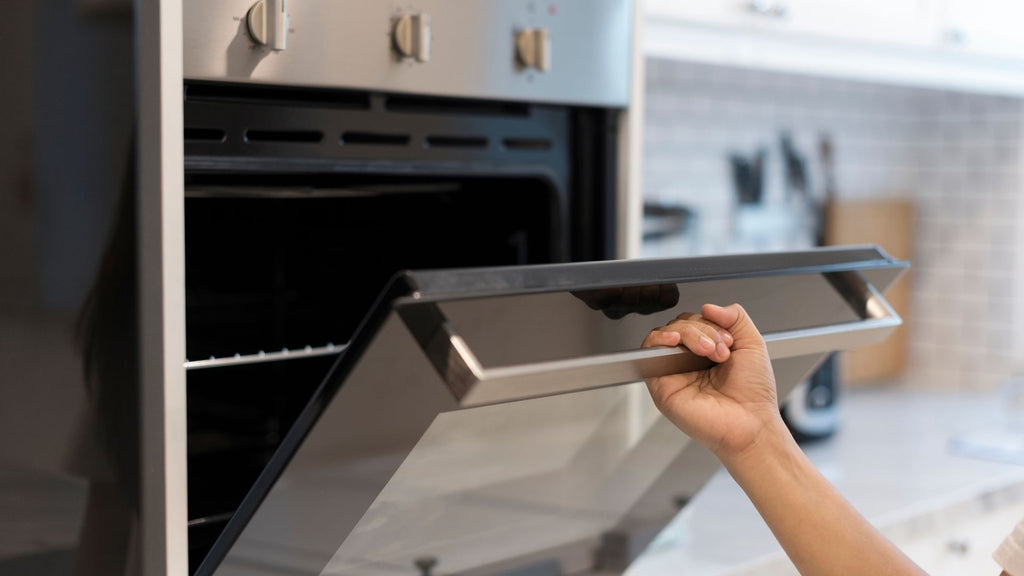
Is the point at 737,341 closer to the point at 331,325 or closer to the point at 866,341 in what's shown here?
the point at 866,341

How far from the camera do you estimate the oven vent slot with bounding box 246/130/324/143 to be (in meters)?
0.91

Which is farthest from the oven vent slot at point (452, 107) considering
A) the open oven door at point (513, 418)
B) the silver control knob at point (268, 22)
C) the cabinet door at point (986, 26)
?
the cabinet door at point (986, 26)

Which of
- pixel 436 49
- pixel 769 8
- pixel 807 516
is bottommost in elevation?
pixel 807 516

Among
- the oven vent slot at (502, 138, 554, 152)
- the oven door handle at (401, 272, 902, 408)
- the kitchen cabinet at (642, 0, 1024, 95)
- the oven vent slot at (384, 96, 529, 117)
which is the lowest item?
the oven door handle at (401, 272, 902, 408)

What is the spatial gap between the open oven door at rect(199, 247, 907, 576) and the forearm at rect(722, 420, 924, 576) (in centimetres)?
9

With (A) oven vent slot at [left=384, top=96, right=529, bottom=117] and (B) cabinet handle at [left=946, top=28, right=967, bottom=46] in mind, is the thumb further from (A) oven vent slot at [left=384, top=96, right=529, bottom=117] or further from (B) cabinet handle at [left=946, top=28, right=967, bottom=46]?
(B) cabinet handle at [left=946, top=28, right=967, bottom=46]

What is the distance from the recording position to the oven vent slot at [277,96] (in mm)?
873

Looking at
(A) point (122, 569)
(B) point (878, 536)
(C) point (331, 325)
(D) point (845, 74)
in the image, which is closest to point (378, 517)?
(A) point (122, 569)

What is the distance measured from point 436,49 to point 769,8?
72 cm

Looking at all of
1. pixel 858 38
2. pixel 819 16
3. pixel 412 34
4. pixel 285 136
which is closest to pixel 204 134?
pixel 285 136

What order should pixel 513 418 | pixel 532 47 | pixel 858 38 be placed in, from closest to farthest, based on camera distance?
pixel 513 418 → pixel 532 47 → pixel 858 38

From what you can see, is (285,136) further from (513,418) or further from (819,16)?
(819,16)

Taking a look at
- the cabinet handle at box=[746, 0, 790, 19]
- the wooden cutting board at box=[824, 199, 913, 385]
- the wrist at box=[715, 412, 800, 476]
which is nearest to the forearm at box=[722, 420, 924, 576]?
the wrist at box=[715, 412, 800, 476]

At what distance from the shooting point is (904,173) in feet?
8.37
